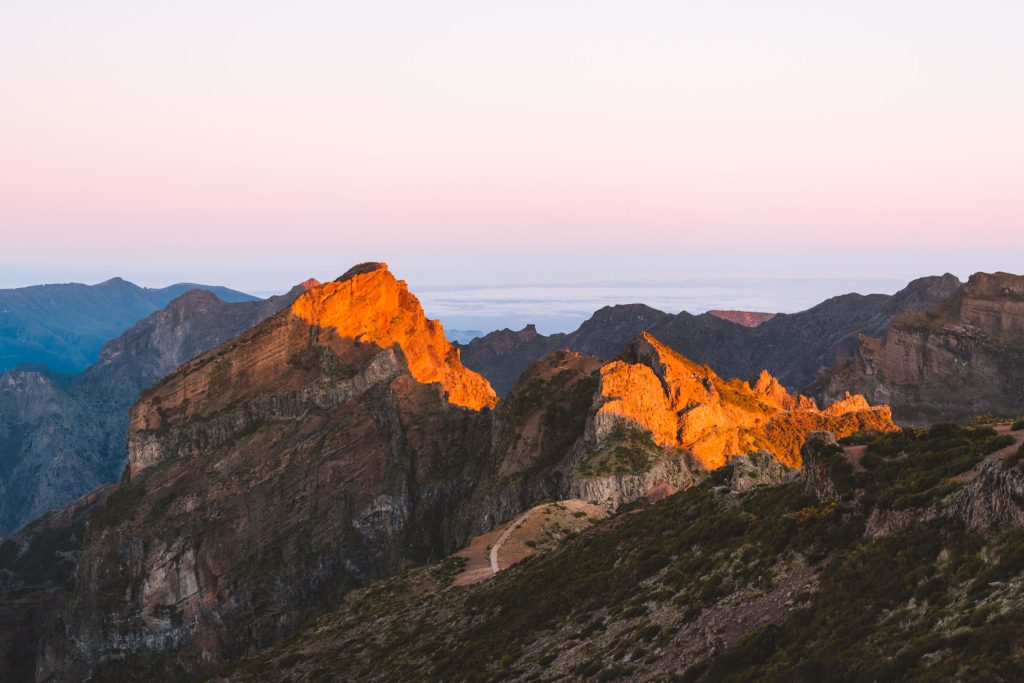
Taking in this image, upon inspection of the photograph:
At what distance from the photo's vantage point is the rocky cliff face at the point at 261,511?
165 m

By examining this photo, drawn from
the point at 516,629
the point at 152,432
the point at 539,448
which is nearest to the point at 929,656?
the point at 516,629

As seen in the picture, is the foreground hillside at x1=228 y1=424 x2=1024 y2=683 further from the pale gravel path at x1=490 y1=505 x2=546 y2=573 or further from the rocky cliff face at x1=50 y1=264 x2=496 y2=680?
the rocky cliff face at x1=50 y1=264 x2=496 y2=680

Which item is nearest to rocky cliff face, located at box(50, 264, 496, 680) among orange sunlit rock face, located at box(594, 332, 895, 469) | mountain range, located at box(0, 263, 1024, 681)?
mountain range, located at box(0, 263, 1024, 681)

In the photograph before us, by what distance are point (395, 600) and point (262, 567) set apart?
281 ft

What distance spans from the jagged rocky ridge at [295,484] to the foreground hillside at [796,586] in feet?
244

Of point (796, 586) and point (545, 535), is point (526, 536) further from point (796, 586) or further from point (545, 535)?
point (796, 586)

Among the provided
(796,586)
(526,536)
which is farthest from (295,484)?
(796,586)

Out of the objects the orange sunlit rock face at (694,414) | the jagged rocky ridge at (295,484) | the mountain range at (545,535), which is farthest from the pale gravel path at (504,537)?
the jagged rocky ridge at (295,484)

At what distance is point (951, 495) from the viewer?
37000mm

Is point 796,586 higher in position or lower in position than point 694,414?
higher

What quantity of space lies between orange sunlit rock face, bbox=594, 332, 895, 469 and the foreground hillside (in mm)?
61499

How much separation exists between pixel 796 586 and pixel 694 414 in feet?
318

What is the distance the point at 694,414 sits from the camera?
135m

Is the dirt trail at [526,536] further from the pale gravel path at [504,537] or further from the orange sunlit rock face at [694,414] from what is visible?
the orange sunlit rock face at [694,414]
